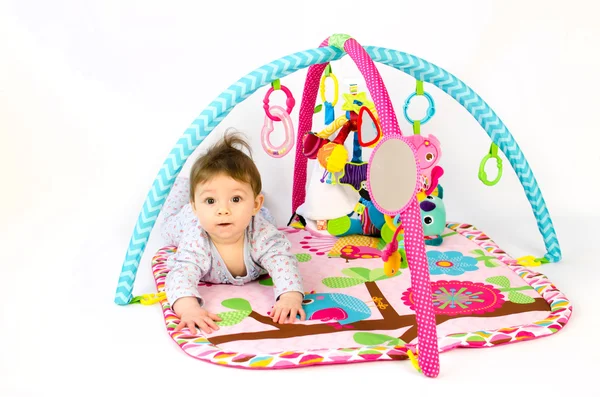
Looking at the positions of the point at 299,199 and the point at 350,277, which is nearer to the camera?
the point at 350,277

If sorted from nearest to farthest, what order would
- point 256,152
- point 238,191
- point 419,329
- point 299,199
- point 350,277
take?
point 419,329
point 238,191
point 350,277
point 299,199
point 256,152

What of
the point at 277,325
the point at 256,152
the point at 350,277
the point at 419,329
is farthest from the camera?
the point at 256,152

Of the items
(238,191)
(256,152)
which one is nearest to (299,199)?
(256,152)

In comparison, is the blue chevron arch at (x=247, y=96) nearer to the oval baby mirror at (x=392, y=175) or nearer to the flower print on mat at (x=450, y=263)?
the flower print on mat at (x=450, y=263)

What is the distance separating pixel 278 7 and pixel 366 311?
162cm

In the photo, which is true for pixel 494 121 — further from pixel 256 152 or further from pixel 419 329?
pixel 256 152

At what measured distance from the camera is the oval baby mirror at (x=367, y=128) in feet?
7.34

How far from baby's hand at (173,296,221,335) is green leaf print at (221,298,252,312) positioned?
0.27ft

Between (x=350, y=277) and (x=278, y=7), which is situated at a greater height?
(x=278, y=7)

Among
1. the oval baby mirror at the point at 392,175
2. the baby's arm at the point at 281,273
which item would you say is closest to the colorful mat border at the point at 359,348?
the baby's arm at the point at 281,273

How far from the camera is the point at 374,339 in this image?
1.76 m

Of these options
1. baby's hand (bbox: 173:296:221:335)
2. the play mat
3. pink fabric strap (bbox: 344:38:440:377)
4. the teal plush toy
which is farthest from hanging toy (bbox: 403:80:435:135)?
baby's hand (bbox: 173:296:221:335)

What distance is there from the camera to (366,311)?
76.2 inches

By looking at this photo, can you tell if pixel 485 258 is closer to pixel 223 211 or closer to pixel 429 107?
pixel 429 107
